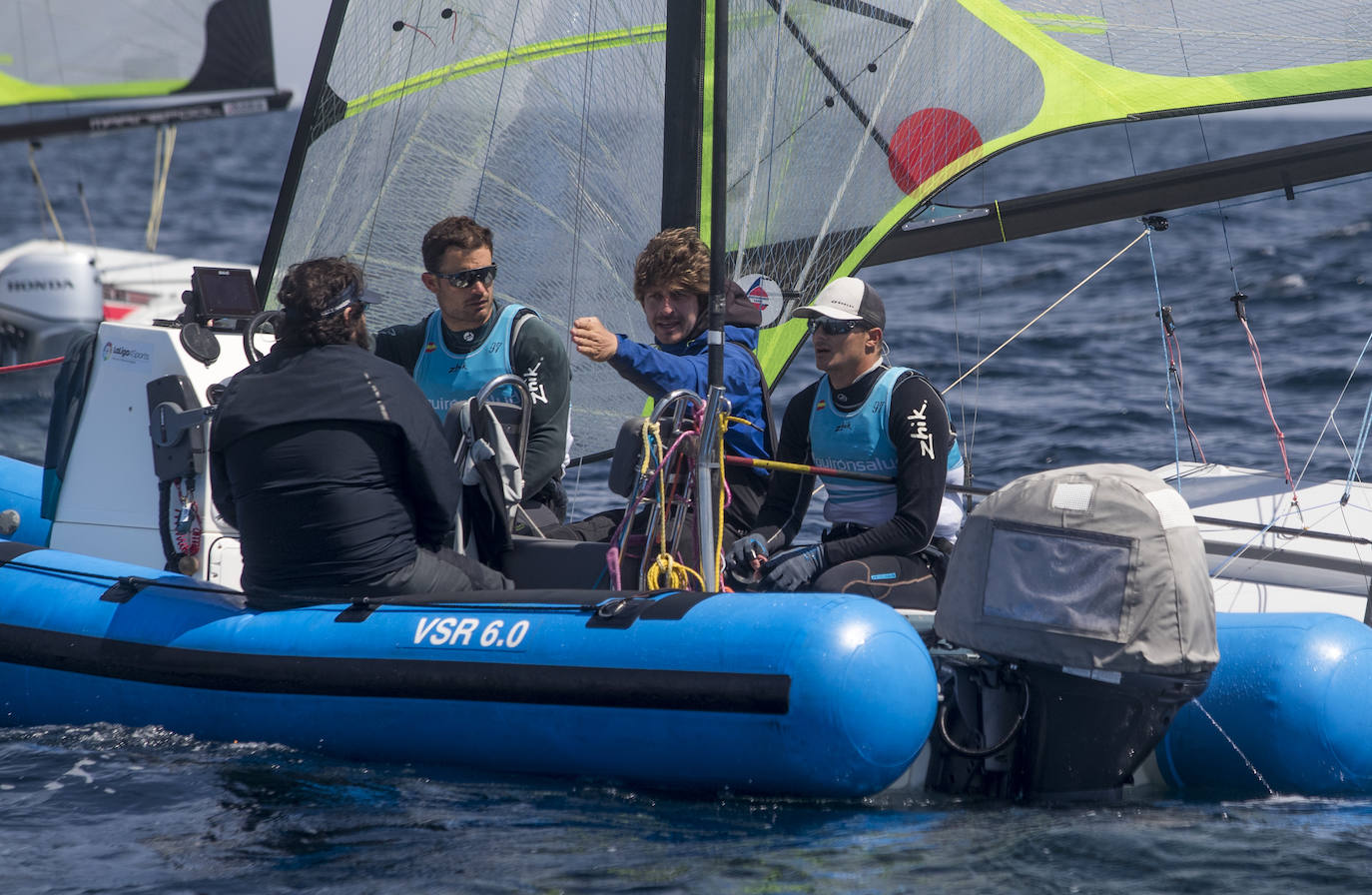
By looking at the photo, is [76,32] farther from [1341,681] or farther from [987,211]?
[1341,681]

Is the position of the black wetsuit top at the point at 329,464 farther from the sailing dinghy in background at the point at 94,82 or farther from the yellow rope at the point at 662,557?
the sailing dinghy in background at the point at 94,82

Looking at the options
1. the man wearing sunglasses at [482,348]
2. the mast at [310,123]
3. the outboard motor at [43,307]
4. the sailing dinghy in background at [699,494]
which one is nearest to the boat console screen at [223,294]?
the sailing dinghy in background at [699,494]

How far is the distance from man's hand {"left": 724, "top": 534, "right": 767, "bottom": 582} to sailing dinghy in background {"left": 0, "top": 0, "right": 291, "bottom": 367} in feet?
27.0

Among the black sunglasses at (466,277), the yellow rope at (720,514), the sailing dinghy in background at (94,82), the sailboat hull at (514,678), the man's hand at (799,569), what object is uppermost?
the sailing dinghy in background at (94,82)

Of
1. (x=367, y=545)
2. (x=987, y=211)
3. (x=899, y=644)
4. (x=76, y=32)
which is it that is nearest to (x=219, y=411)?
(x=367, y=545)

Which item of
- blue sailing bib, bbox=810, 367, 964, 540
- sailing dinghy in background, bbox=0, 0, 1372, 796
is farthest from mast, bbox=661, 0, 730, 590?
blue sailing bib, bbox=810, 367, 964, 540

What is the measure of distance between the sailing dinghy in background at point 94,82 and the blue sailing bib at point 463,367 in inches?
282

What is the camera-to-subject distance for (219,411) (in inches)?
161

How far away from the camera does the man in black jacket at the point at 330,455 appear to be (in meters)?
3.99

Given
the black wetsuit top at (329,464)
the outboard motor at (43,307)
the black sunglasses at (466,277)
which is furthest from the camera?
the outboard motor at (43,307)

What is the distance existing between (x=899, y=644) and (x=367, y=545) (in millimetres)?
1420

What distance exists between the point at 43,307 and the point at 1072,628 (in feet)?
33.0

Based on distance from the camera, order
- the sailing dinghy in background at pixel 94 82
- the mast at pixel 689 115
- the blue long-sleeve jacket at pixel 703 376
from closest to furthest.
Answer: the blue long-sleeve jacket at pixel 703 376 < the mast at pixel 689 115 < the sailing dinghy in background at pixel 94 82

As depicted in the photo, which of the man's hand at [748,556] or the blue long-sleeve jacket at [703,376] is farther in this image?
the blue long-sleeve jacket at [703,376]
